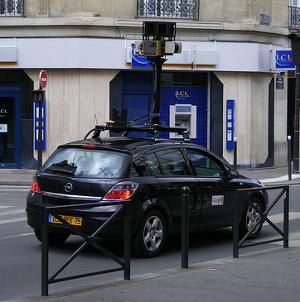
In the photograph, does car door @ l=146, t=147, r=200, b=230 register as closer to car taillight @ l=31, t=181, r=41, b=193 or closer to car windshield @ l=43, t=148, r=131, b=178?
car windshield @ l=43, t=148, r=131, b=178

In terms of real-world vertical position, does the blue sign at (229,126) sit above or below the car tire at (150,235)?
above

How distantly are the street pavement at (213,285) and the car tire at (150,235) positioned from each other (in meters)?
1.04

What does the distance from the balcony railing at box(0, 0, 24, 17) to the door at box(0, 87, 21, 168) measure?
254 centimetres

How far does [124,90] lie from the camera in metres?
22.7

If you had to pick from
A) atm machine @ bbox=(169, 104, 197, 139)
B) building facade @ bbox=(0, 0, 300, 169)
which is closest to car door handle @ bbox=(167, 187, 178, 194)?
building facade @ bbox=(0, 0, 300, 169)

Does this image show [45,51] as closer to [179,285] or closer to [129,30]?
[129,30]

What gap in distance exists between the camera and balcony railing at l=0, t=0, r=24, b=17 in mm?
22031

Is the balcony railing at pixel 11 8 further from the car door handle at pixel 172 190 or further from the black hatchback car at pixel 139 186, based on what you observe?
the car door handle at pixel 172 190

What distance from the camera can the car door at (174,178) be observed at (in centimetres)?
864

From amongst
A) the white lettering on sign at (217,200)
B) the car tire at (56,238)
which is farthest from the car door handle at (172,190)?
the car tire at (56,238)

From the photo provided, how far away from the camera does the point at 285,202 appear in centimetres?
880

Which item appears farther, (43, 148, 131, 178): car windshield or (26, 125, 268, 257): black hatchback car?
(43, 148, 131, 178): car windshield

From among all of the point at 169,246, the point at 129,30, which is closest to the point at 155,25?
the point at 129,30

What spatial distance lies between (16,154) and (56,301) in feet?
56.4
